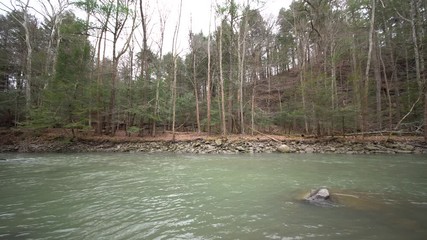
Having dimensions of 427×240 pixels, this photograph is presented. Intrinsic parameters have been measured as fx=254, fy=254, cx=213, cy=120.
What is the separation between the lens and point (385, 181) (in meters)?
7.43

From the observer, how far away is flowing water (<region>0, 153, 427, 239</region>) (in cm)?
378

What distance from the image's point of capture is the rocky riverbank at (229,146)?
14.7 metres

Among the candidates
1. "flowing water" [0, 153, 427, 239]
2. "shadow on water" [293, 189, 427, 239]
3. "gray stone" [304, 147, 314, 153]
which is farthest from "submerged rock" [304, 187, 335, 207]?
"gray stone" [304, 147, 314, 153]

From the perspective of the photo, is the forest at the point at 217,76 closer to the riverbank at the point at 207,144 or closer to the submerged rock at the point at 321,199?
the riverbank at the point at 207,144

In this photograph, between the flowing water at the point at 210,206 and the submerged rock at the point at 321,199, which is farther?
the submerged rock at the point at 321,199

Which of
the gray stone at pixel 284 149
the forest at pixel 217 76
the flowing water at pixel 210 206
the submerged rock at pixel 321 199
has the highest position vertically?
the forest at pixel 217 76

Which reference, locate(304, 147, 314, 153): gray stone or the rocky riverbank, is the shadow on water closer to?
locate(304, 147, 314, 153): gray stone

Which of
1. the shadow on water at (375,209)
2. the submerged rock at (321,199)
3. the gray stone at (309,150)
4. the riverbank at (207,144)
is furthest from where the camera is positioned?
the gray stone at (309,150)

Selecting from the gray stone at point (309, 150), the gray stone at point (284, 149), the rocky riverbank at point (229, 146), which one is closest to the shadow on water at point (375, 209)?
the gray stone at point (284, 149)

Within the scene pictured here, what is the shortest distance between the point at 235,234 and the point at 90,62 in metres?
21.2

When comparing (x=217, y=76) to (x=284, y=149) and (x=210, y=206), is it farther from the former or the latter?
(x=210, y=206)

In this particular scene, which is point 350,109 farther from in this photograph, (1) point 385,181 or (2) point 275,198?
(2) point 275,198

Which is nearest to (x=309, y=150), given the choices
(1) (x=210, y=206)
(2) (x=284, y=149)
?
(2) (x=284, y=149)

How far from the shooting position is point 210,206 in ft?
16.8
